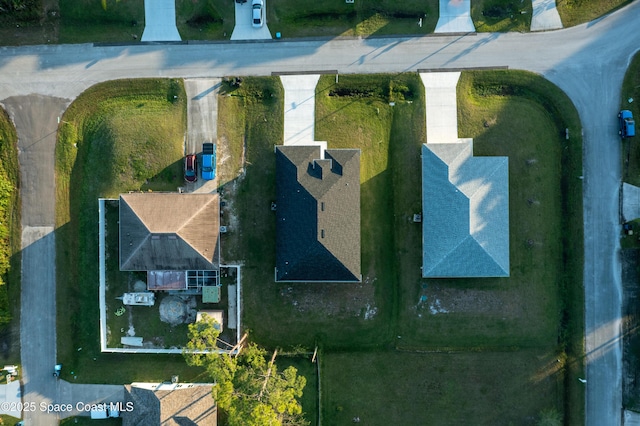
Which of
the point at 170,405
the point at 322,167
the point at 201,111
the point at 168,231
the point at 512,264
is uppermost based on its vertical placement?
the point at 201,111

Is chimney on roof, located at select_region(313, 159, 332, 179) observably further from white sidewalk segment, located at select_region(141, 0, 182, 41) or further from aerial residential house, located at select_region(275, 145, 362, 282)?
white sidewalk segment, located at select_region(141, 0, 182, 41)

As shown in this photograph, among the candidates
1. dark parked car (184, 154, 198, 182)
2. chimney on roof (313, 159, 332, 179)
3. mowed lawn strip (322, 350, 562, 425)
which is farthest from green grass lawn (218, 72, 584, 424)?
chimney on roof (313, 159, 332, 179)

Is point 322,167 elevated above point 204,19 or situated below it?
below

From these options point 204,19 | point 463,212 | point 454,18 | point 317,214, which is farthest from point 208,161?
point 454,18

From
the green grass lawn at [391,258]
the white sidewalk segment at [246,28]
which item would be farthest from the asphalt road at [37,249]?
the white sidewalk segment at [246,28]

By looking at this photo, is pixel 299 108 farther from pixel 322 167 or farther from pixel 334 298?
pixel 334 298

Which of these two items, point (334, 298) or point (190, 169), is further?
point (334, 298)

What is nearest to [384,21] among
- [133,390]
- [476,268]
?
[476,268]
